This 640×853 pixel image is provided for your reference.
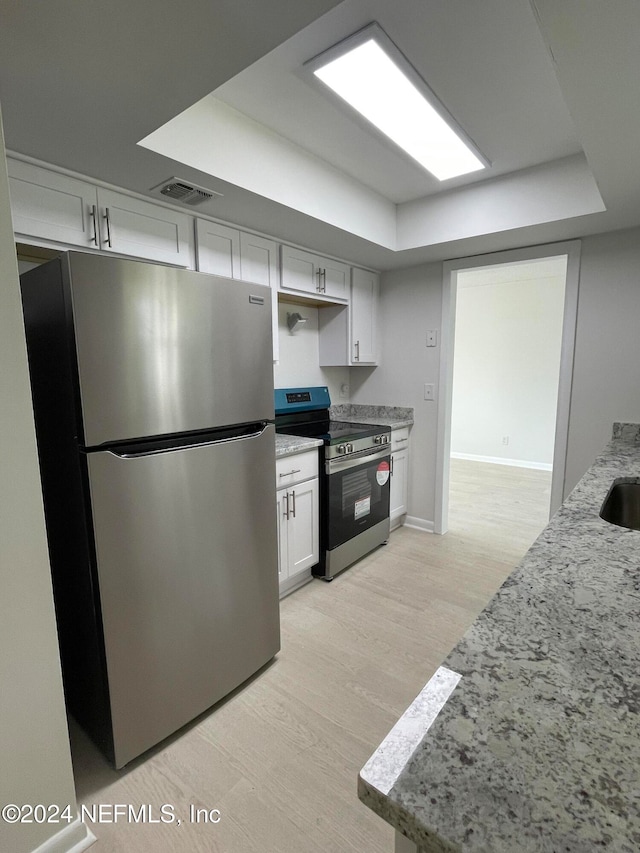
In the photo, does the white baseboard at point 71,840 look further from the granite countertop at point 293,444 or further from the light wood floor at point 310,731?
the granite countertop at point 293,444

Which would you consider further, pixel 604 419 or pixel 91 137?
pixel 604 419

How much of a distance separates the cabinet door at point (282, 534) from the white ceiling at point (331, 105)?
58.2 inches

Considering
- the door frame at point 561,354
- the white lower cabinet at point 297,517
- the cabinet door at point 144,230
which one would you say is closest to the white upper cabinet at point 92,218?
the cabinet door at point 144,230

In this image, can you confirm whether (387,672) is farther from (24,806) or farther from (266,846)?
(24,806)

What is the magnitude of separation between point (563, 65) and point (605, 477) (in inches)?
52.1

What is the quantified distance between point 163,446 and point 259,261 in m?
1.42

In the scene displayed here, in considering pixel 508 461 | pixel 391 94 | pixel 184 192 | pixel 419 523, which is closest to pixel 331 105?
pixel 391 94

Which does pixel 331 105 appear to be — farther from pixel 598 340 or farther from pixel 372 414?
pixel 372 414

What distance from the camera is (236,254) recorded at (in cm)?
225

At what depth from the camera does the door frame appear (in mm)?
2633

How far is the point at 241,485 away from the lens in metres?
1.63

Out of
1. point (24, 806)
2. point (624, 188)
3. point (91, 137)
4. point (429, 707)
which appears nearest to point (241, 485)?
point (24, 806)

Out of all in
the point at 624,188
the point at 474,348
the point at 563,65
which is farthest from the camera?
the point at 474,348

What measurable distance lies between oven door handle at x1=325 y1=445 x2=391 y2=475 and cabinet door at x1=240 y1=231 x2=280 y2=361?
0.80 meters
